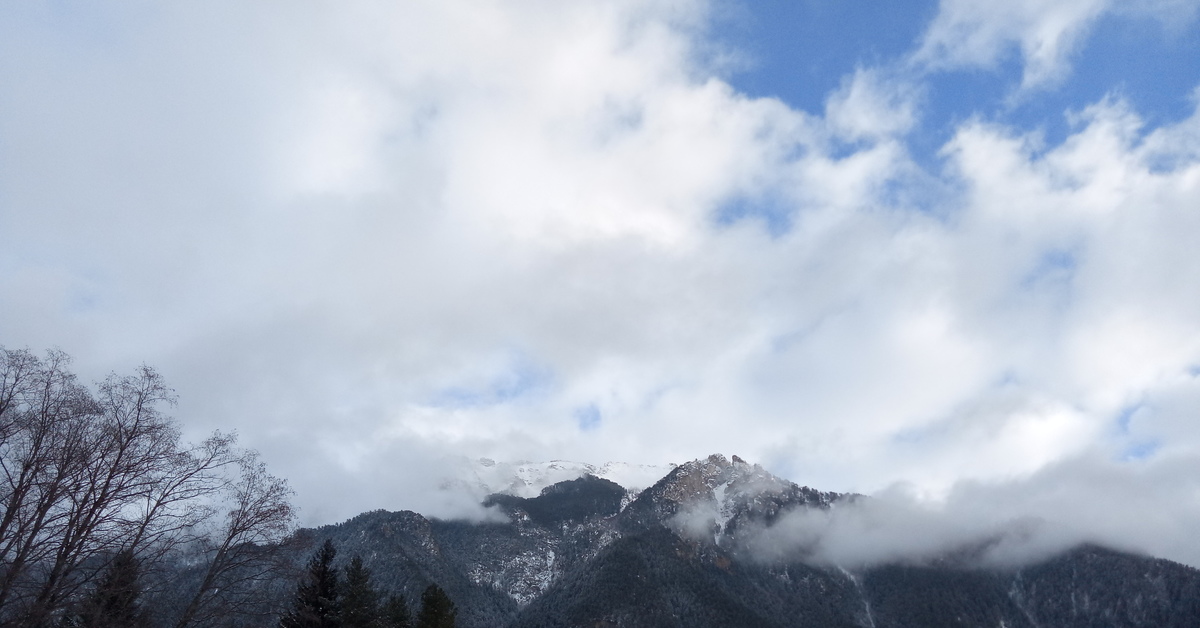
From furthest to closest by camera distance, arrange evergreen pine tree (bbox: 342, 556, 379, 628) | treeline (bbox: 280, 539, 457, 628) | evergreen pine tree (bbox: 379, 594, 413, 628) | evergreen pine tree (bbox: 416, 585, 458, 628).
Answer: evergreen pine tree (bbox: 416, 585, 458, 628)
evergreen pine tree (bbox: 379, 594, 413, 628)
evergreen pine tree (bbox: 342, 556, 379, 628)
treeline (bbox: 280, 539, 457, 628)

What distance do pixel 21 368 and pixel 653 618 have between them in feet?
628

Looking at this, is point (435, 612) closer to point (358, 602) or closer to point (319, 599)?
point (358, 602)

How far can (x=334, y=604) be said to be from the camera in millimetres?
41406

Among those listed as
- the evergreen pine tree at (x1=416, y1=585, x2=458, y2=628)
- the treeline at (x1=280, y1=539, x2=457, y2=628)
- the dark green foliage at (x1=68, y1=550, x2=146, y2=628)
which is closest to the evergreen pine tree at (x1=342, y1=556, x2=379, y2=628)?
the treeline at (x1=280, y1=539, x2=457, y2=628)

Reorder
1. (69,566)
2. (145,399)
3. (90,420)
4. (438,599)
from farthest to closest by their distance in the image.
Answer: (438,599) < (145,399) < (90,420) < (69,566)

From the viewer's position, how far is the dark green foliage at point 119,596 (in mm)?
19672

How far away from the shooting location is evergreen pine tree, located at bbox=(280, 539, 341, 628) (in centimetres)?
3784

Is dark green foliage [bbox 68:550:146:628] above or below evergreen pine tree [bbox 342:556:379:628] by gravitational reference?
below

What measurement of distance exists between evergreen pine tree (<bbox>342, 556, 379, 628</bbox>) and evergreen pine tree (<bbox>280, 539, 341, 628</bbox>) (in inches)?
44.7

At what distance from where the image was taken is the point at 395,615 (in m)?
54.1

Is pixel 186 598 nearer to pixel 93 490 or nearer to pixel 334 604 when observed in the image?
pixel 93 490

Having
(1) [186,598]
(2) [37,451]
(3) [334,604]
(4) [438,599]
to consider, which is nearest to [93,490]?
(2) [37,451]

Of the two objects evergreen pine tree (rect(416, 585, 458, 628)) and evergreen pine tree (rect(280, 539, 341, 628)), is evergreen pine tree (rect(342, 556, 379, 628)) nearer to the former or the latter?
evergreen pine tree (rect(280, 539, 341, 628))

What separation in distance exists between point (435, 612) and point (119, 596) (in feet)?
126
